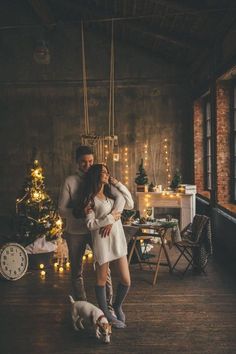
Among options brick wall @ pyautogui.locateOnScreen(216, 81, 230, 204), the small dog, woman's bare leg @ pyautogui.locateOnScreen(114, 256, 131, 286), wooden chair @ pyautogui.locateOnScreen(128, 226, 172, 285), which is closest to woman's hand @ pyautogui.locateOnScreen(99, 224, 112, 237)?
woman's bare leg @ pyautogui.locateOnScreen(114, 256, 131, 286)

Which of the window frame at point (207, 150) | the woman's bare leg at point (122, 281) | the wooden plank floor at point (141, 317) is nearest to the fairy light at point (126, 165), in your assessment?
the window frame at point (207, 150)

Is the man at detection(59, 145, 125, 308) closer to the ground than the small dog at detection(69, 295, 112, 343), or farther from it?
farther from it

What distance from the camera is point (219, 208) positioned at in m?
8.52

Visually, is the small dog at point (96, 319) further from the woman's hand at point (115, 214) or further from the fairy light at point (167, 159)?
the fairy light at point (167, 159)

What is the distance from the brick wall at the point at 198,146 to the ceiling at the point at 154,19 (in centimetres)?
102

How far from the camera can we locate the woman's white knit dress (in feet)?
13.5

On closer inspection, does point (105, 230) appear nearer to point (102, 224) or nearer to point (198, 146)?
point (102, 224)

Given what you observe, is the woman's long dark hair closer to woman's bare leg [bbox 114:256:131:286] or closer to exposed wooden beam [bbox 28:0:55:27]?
woman's bare leg [bbox 114:256:131:286]

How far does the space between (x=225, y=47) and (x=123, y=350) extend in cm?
587

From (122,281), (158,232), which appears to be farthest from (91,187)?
(158,232)

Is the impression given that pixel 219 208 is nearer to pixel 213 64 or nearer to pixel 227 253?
pixel 227 253

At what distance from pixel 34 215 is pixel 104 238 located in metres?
3.32

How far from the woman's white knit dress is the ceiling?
441 cm

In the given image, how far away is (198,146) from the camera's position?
36.1 ft
